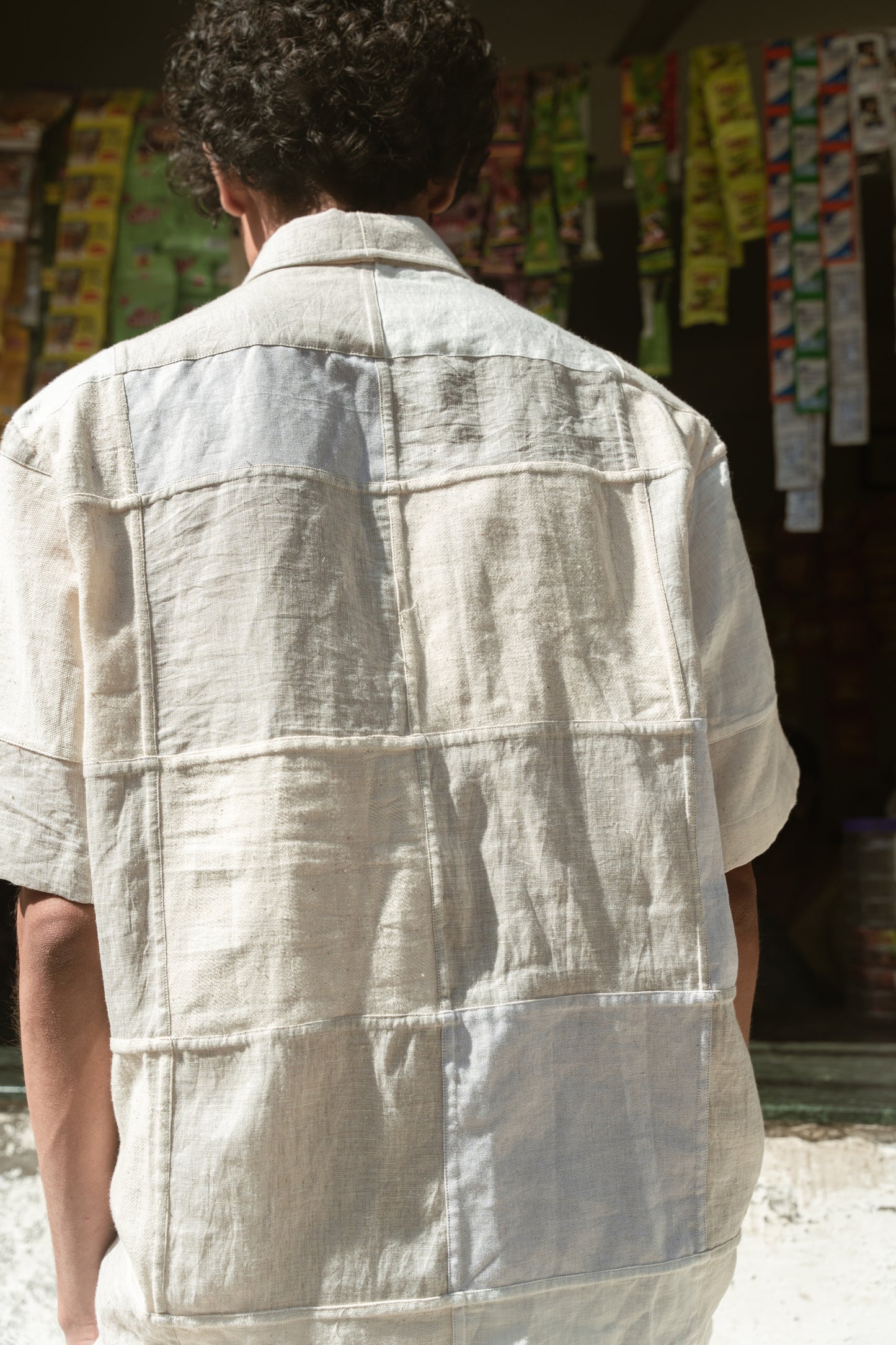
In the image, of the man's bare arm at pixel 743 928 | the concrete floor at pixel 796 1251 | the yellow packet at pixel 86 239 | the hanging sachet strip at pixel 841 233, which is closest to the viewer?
the man's bare arm at pixel 743 928

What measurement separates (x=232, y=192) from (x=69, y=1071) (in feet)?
2.18

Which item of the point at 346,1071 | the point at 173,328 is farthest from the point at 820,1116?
the point at 173,328

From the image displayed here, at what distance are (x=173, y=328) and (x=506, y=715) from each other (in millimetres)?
339

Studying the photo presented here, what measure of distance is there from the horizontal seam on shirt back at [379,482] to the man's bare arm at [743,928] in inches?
12.4

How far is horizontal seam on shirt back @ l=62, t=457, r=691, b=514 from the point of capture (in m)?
0.75

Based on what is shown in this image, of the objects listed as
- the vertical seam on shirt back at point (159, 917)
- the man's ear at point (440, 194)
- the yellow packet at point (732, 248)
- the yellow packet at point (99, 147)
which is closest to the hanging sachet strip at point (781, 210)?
the yellow packet at point (732, 248)

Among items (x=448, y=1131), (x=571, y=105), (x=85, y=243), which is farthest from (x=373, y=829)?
(x=571, y=105)

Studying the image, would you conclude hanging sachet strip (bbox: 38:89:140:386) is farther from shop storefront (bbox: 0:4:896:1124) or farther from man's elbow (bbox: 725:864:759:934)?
man's elbow (bbox: 725:864:759:934)

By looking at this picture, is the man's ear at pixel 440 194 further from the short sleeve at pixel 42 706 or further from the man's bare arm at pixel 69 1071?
the man's bare arm at pixel 69 1071

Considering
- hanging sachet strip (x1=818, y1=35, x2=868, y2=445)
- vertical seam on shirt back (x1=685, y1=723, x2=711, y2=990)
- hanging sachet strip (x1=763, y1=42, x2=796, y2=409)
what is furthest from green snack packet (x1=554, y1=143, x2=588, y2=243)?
vertical seam on shirt back (x1=685, y1=723, x2=711, y2=990)

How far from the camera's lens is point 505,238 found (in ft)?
9.12

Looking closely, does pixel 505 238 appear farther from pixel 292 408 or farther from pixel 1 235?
pixel 292 408

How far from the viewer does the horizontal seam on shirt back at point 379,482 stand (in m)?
0.75

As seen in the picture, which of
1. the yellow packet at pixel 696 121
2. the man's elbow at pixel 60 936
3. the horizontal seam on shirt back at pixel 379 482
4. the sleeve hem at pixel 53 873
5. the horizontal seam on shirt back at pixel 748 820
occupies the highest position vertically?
the yellow packet at pixel 696 121
